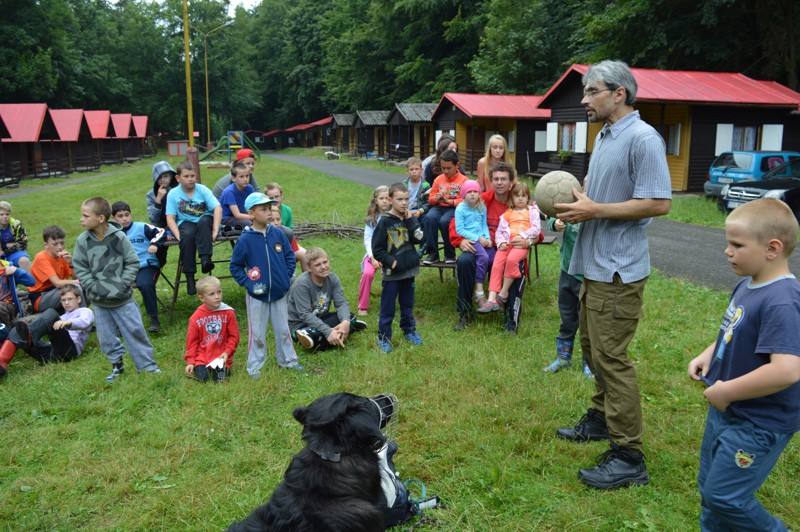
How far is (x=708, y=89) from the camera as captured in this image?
21312mm

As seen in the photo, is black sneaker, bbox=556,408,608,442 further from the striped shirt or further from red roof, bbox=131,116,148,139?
red roof, bbox=131,116,148,139

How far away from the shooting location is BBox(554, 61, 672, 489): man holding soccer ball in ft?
11.0

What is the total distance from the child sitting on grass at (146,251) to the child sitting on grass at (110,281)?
132 centimetres

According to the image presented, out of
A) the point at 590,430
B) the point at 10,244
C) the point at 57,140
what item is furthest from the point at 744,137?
the point at 57,140

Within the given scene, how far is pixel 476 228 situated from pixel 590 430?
3170 millimetres

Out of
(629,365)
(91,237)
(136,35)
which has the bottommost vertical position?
(629,365)

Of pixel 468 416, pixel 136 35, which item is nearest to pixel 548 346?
pixel 468 416

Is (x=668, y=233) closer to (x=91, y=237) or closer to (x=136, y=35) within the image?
(x=91, y=237)

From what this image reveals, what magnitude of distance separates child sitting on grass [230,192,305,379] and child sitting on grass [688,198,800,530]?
3.84m

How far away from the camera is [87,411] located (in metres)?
4.95

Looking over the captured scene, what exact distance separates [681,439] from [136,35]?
254 feet

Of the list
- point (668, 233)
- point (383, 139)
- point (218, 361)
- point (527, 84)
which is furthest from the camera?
point (383, 139)

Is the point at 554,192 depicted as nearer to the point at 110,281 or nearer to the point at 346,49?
the point at 110,281

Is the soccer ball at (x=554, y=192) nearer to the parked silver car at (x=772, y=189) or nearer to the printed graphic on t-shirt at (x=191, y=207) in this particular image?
the printed graphic on t-shirt at (x=191, y=207)
